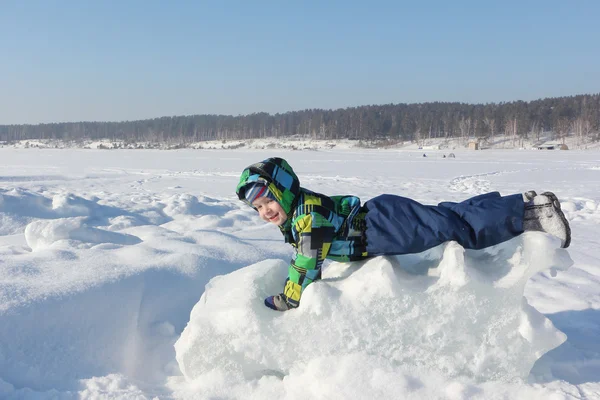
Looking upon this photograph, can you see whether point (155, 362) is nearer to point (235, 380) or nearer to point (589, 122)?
point (235, 380)

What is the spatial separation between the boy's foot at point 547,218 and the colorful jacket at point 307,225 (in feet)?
2.66

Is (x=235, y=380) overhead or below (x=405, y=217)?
below

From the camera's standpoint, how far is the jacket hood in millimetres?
2303

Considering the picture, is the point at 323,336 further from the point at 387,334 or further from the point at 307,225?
the point at 307,225

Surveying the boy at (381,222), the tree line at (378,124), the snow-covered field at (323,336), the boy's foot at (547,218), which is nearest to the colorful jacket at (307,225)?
the boy at (381,222)

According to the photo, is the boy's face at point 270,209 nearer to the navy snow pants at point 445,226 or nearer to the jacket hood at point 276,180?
the jacket hood at point 276,180

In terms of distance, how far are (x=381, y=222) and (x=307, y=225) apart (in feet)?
1.31

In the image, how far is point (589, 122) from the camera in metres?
62.5

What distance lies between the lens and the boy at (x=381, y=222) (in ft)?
7.47

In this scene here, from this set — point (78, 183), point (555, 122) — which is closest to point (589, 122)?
point (555, 122)

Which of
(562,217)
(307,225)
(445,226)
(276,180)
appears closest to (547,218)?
(562,217)

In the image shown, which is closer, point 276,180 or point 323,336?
point 323,336

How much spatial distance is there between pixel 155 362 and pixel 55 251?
162 centimetres

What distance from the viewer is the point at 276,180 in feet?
7.61
